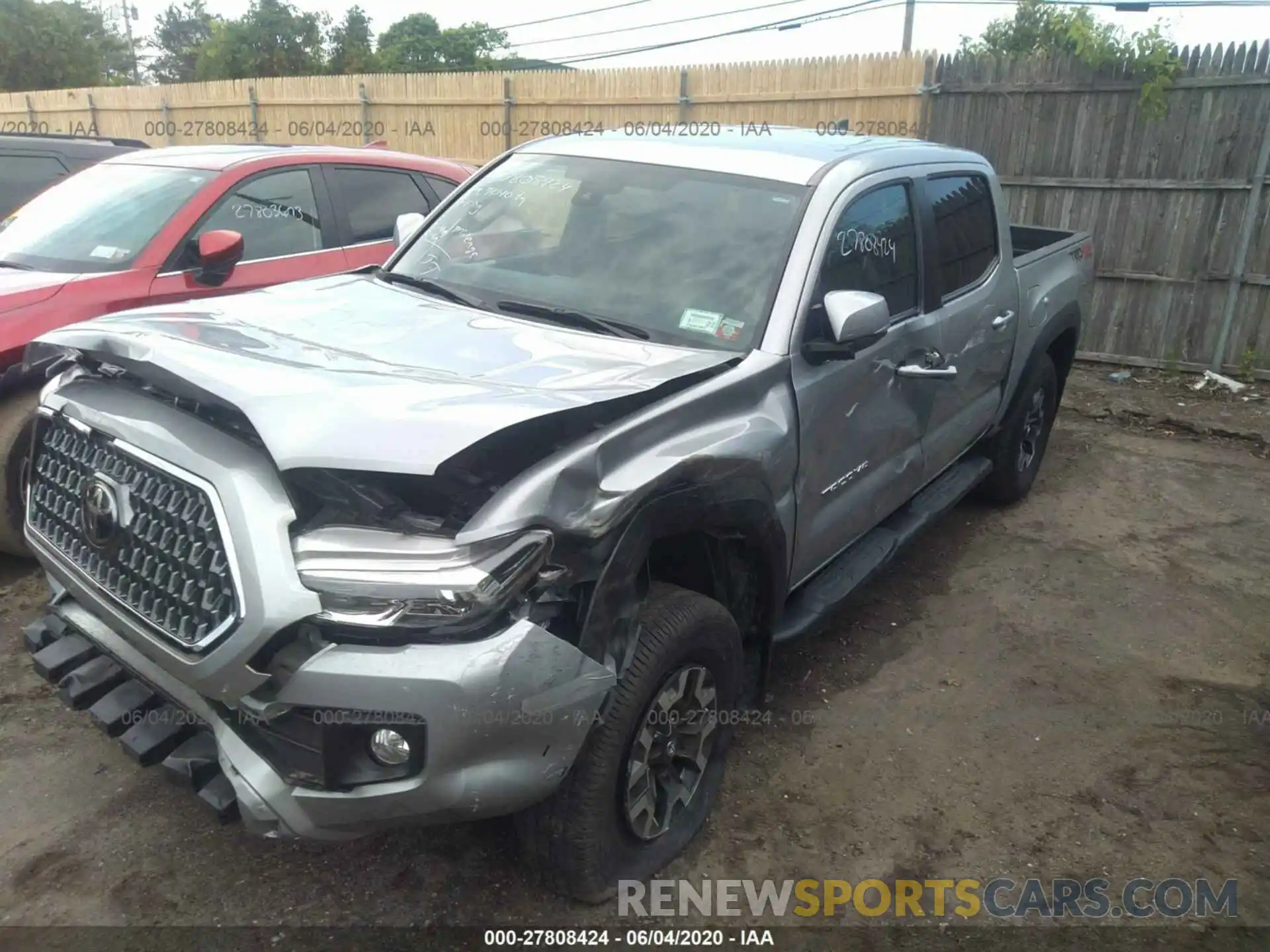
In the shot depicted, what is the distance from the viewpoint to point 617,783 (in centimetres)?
249

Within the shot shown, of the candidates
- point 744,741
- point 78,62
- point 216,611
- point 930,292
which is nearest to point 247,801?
point 216,611

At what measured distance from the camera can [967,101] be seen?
884 centimetres

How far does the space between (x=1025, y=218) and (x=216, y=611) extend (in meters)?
8.49

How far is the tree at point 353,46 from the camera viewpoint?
114ft

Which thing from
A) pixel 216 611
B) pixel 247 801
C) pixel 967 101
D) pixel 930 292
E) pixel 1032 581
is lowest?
pixel 1032 581

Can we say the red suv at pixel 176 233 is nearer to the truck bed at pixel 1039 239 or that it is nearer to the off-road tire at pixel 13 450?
the off-road tire at pixel 13 450

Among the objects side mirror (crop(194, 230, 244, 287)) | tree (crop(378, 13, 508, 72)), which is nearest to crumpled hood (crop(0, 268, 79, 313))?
side mirror (crop(194, 230, 244, 287))

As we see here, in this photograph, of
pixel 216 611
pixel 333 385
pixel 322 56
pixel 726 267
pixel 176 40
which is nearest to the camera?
pixel 216 611

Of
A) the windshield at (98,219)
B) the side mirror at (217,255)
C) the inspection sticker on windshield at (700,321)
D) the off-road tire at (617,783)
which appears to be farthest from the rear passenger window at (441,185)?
the off-road tire at (617,783)

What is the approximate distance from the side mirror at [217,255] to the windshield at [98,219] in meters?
0.29

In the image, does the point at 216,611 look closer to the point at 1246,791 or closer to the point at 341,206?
the point at 1246,791

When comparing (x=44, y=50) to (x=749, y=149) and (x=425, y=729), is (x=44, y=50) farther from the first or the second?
(x=425, y=729)

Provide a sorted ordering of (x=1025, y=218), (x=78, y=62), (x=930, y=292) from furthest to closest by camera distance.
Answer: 1. (x=78, y=62)
2. (x=1025, y=218)
3. (x=930, y=292)

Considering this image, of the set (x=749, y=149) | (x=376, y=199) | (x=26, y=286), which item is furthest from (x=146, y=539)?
(x=376, y=199)
